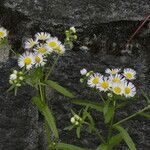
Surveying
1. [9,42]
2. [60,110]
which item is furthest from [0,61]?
[60,110]

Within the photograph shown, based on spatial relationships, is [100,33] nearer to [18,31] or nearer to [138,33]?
[138,33]

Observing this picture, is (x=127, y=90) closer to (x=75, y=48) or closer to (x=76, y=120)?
(x=76, y=120)

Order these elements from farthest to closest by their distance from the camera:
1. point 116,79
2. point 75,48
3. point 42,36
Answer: point 75,48 < point 42,36 < point 116,79

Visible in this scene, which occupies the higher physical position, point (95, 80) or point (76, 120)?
point (95, 80)

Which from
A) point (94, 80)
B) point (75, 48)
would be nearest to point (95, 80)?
point (94, 80)

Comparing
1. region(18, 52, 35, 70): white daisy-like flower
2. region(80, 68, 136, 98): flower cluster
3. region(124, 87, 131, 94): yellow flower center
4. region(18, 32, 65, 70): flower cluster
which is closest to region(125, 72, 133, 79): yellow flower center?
region(80, 68, 136, 98): flower cluster

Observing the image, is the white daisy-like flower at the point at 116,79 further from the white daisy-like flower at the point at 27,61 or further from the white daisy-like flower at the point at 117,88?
the white daisy-like flower at the point at 27,61

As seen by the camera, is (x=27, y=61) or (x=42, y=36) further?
(x=42, y=36)
